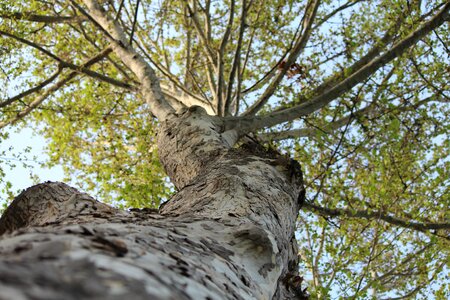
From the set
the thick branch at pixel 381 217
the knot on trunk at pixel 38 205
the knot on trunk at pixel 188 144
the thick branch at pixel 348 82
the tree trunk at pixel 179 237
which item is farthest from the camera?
the thick branch at pixel 381 217

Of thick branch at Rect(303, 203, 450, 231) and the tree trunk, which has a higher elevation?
thick branch at Rect(303, 203, 450, 231)

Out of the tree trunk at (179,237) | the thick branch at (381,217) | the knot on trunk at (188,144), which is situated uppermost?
the thick branch at (381,217)

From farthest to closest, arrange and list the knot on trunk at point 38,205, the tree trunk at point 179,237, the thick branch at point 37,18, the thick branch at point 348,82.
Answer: the thick branch at point 37,18
the thick branch at point 348,82
the knot on trunk at point 38,205
the tree trunk at point 179,237

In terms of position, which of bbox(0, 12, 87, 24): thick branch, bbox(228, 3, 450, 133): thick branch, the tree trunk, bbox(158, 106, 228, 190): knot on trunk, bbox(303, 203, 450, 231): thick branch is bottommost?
the tree trunk

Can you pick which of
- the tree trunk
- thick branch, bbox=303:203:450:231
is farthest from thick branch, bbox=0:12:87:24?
thick branch, bbox=303:203:450:231

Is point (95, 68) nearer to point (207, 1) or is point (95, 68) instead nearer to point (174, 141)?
point (207, 1)

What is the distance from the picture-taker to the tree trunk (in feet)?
2.46

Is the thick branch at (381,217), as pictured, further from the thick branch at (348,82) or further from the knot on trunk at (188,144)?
the knot on trunk at (188,144)

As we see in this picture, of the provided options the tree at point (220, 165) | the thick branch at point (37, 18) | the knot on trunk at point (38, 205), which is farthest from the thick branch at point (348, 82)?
the thick branch at point (37, 18)

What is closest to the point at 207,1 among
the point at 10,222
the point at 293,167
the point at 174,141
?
the point at 174,141

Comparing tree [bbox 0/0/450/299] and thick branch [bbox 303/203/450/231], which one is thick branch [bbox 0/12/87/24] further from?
thick branch [bbox 303/203/450/231]

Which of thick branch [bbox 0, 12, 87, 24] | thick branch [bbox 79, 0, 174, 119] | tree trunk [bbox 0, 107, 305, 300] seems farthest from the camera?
thick branch [bbox 0, 12, 87, 24]

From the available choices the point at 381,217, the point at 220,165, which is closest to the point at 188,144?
the point at 220,165

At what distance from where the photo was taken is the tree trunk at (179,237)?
29.5 inches
